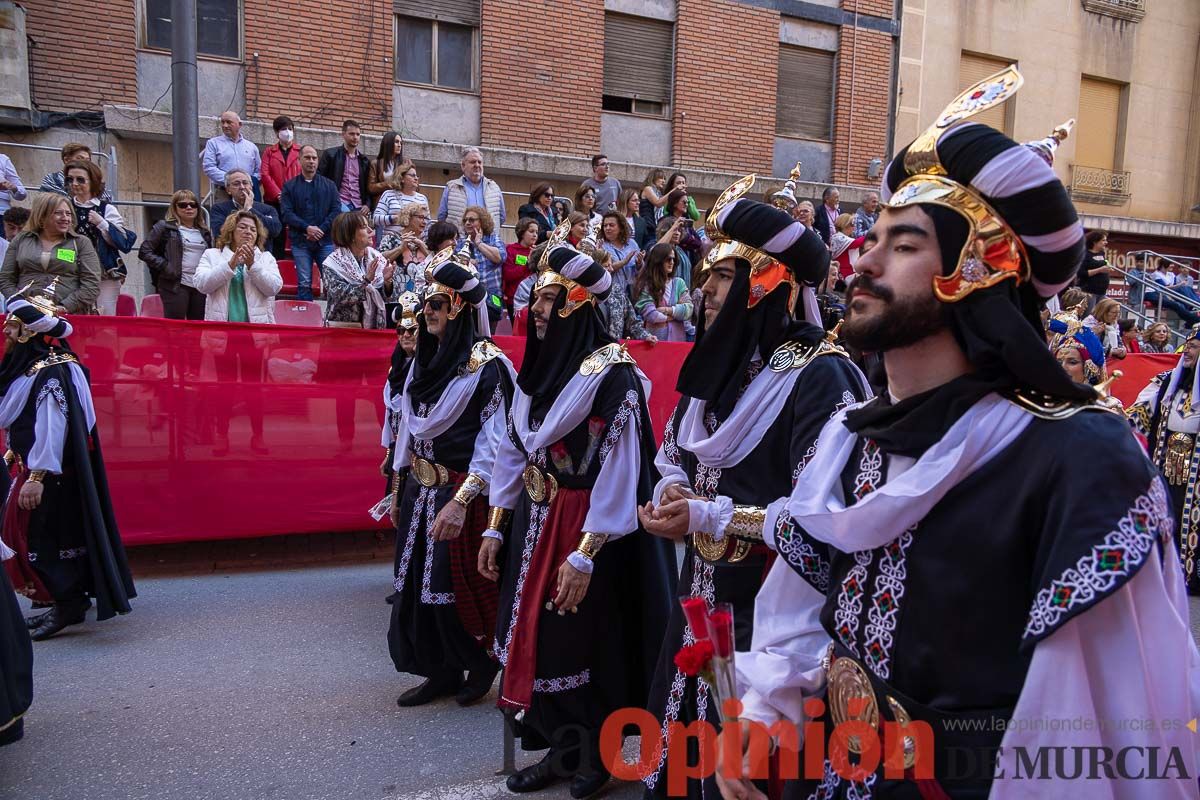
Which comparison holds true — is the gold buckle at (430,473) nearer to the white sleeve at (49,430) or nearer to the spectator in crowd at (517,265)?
the white sleeve at (49,430)

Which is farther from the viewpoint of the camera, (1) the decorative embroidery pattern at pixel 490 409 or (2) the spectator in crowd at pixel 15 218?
(2) the spectator in crowd at pixel 15 218

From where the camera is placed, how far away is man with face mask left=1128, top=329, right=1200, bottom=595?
733 cm

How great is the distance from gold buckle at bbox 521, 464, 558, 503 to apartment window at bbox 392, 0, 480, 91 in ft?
36.1

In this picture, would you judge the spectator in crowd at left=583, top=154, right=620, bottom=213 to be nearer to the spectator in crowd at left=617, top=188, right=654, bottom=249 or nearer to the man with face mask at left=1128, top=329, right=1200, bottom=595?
the spectator in crowd at left=617, top=188, right=654, bottom=249

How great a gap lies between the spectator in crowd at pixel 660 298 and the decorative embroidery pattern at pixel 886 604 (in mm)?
8217

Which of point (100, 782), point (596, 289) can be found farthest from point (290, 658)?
point (596, 289)

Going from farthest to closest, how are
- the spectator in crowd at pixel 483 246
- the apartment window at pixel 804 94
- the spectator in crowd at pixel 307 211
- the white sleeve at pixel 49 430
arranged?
1. the apartment window at pixel 804 94
2. the spectator in crowd at pixel 307 211
3. the spectator in crowd at pixel 483 246
4. the white sleeve at pixel 49 430

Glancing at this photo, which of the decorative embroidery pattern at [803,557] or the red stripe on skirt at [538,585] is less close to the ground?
the decorative embroidery pattern at [803,557]

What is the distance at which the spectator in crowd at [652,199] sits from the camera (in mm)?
11570

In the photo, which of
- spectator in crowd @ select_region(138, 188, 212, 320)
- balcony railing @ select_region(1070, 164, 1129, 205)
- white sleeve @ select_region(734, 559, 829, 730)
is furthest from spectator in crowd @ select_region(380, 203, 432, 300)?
balcony railing @ select_region(1070, 164, 1129, 205)

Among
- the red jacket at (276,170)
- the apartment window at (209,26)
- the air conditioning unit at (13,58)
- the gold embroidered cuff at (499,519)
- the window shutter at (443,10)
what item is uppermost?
the window shutter at (443,10)

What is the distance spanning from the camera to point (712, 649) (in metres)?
1.86

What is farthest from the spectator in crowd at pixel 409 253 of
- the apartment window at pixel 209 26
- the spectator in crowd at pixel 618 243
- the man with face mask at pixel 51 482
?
the apartment window at pixel 209 26

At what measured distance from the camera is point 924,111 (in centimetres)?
1798
